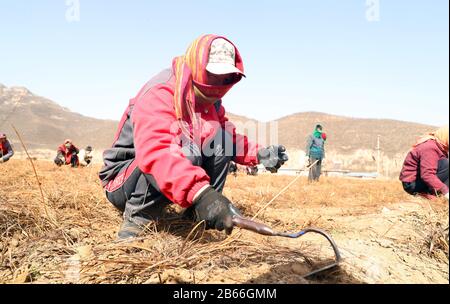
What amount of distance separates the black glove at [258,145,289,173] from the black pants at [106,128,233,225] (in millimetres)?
250

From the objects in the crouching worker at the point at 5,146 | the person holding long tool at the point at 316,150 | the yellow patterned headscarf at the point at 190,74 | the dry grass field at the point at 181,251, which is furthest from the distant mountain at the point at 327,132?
the yellow patterned headscarf at the point at 190,74

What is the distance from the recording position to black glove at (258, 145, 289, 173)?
224cm

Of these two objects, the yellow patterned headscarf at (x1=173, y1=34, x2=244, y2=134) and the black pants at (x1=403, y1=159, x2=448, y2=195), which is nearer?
the yellow patterned headscarf at (x1=173, y1=34, x2=244, y2=134)

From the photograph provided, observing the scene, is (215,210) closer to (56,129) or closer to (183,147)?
(183,147)

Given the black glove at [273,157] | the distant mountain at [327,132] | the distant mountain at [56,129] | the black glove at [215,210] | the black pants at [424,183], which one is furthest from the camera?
the distant mountain at [56,129]

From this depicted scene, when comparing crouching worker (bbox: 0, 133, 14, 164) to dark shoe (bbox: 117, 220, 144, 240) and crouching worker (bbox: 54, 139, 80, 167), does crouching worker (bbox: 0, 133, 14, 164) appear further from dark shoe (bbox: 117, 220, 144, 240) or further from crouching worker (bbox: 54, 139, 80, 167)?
dark shoe (bbox: 117, 220, 144, 240)

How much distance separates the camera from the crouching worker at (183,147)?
1393 mm

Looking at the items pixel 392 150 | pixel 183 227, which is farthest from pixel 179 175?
pixel 392 150

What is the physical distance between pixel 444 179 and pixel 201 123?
3.49m

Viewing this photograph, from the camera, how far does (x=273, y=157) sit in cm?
225

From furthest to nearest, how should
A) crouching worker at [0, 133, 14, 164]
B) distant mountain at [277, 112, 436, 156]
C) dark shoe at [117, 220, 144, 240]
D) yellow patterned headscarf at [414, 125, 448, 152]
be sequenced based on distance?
distant mountain at [277, 112, 436, 156], crouching worker at [0, 133, 14, 164], yellow patterned headscarf at [414, 125, 448, 152], dark shoe at [117, 220, 144, 240]

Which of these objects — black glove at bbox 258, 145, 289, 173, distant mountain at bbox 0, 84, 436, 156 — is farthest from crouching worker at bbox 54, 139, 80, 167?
distant mountain at bbox 0, 84, 436, 156

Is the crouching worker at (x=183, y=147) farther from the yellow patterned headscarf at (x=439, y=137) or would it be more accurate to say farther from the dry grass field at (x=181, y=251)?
the yellow patterned headscarf at (x=439, y=137)

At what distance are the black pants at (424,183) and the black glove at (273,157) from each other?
268cm
